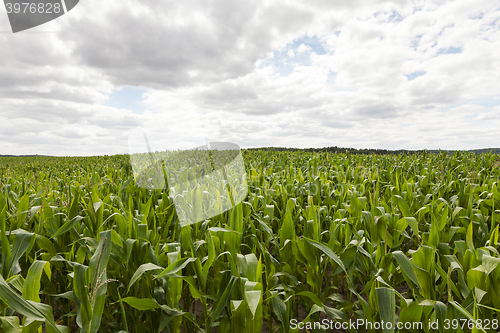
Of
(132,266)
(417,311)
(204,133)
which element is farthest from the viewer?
(204,133)

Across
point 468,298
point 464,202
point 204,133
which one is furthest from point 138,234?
point 464,202

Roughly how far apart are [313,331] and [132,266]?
4.17ft

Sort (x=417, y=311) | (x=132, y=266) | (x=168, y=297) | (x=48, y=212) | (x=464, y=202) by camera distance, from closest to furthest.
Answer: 1. (x=417, y=311)
2. (x=168, y=297)
3. (x=132, y=266)
4. (x=48, y=212)
5. (x=464, y=202)

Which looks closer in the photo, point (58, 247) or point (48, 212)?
point (58, 247)

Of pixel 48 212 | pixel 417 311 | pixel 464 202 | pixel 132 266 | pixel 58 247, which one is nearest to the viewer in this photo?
pixel 417 311

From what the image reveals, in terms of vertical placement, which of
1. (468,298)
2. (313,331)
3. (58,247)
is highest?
(58,247)

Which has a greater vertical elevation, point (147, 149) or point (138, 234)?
point (147, 149)

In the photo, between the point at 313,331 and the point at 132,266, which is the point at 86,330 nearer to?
the point at 132,266

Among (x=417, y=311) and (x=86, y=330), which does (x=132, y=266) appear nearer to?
(x=86, y=330)

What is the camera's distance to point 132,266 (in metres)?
1.83

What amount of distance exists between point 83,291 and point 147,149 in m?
2.30

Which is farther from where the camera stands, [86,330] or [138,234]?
[138,234]

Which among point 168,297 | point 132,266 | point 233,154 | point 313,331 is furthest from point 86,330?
point 233,154

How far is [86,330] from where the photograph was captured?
1145mm
